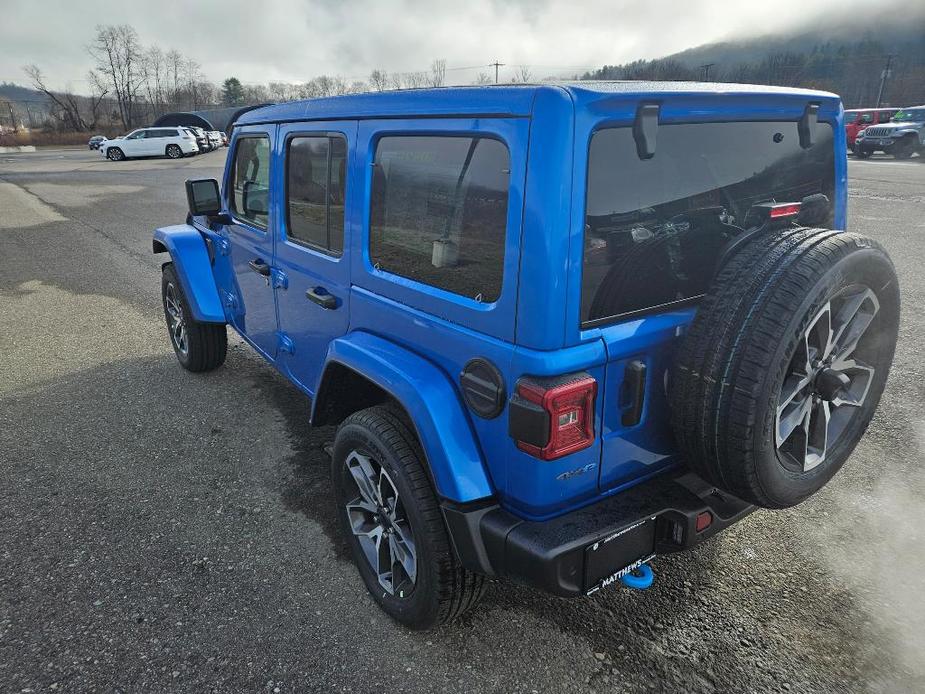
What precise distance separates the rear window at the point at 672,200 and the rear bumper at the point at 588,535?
64 cm

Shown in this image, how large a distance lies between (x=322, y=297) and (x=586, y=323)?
4.52 ft

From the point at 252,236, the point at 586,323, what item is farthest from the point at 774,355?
the point at 252,236

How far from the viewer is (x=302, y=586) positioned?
2.71 metres

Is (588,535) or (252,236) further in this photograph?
(252,236)

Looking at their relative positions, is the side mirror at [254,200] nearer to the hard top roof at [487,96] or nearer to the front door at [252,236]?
the front door at [252,236]

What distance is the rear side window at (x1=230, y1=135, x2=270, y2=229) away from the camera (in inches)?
135

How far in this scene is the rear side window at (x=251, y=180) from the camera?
3430 mm

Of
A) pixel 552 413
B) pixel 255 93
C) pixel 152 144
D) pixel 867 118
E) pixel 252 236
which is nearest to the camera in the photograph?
pixel 552 413

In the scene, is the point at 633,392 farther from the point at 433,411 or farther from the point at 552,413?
the point at 433,411

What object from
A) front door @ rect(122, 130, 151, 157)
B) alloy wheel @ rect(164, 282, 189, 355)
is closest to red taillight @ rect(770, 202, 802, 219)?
alloy wheel @ rect(164, 282, 189, 355)

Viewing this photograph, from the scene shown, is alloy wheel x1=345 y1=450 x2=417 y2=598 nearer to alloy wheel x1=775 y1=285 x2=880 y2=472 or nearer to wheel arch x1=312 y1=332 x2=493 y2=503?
wheel arch x1=312 y1=332 x2=493 y2=503

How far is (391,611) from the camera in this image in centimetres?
246

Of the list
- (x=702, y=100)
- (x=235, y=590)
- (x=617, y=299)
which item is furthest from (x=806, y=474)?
(x=235, y=590)

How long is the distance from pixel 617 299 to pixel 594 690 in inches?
53.4
